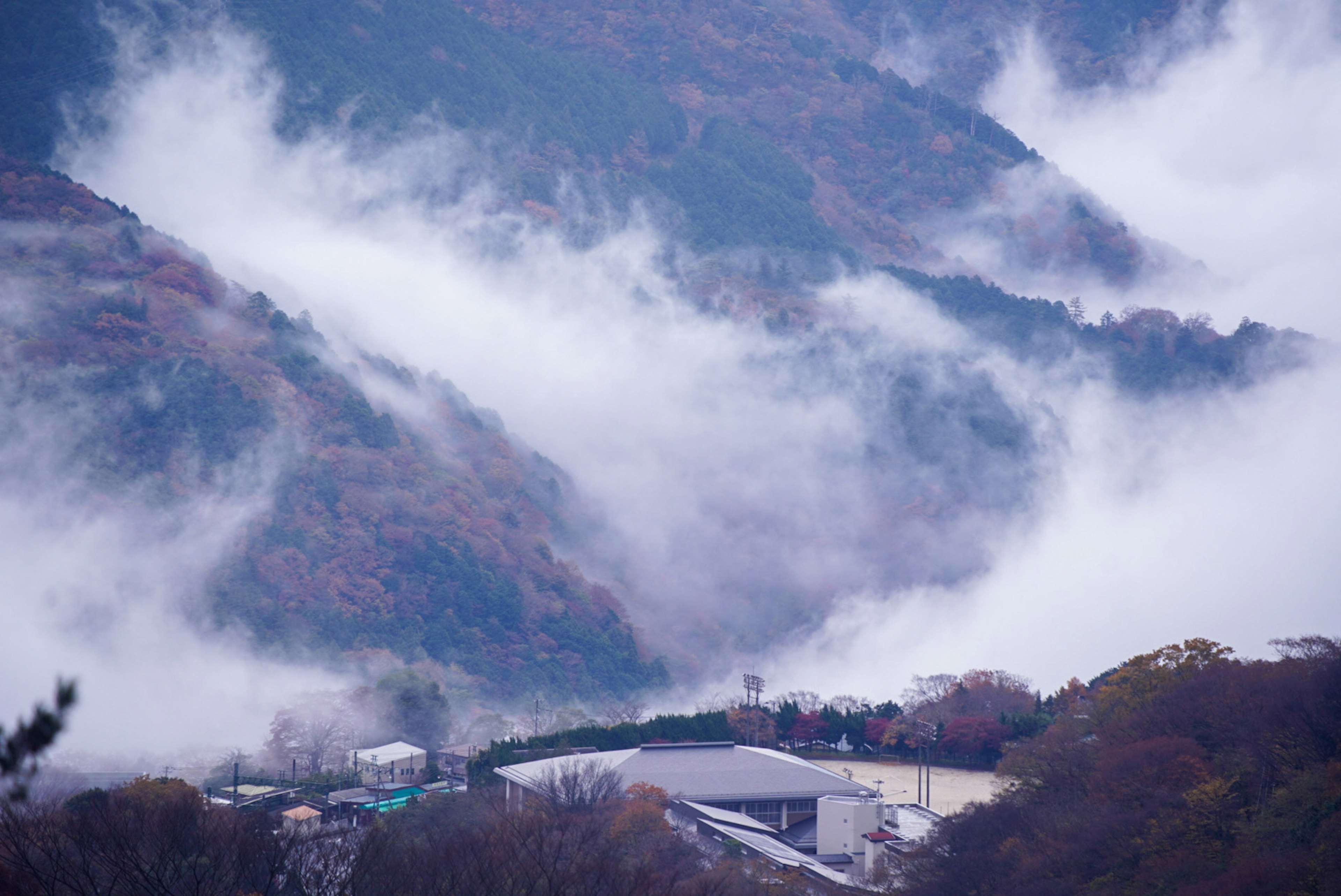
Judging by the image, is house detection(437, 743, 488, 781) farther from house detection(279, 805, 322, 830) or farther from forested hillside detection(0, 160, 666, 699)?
forested hillside detection(0, 160, 666, 699)

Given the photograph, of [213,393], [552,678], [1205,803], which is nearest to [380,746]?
[552,678]

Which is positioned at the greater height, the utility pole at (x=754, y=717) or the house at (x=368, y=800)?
the utility pole at (x=754, y=717)

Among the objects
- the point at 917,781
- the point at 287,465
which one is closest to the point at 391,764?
the point at 917,781

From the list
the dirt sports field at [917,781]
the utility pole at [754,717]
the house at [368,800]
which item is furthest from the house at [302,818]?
the utility pole at [754,717]

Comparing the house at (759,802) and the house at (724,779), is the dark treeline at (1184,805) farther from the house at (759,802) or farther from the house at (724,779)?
the house at (724,779)

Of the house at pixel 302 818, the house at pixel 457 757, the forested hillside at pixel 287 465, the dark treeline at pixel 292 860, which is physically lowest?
the dark treeline at pixel 292 860

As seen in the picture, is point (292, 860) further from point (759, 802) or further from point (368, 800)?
point (759, 802)
